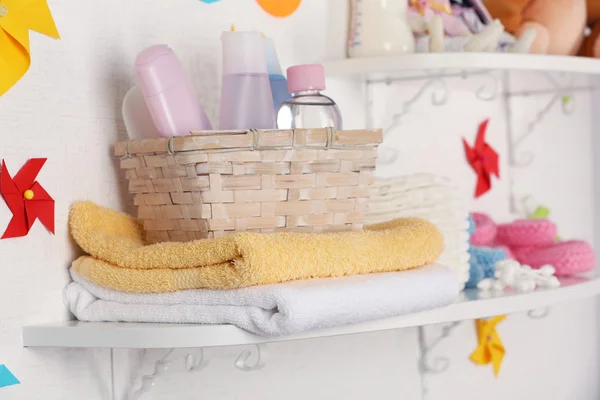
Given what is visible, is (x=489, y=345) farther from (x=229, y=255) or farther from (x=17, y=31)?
(x=17, y=31)

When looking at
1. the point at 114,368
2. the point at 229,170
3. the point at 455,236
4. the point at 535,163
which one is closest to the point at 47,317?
the point at 114,368

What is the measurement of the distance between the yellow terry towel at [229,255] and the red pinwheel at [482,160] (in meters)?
0.53

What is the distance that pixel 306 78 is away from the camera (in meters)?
0.87

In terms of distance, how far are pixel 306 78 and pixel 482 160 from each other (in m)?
0.64

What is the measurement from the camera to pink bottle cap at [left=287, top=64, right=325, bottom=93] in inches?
34.1

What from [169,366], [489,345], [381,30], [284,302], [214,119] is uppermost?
[381,30]

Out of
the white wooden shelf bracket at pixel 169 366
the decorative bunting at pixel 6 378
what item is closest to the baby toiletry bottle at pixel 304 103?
the white wooden shelf bracket at pixel 169 366

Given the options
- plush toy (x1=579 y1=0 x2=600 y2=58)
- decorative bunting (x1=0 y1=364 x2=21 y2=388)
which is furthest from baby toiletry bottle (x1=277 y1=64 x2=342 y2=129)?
plush toy (x1=579 y1=0 x2=600 y2=58)

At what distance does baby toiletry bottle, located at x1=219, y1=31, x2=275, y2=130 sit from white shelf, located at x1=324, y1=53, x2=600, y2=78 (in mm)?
280

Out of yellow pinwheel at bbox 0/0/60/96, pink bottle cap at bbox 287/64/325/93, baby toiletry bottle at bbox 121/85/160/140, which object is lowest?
baby toiletry bottle at bbox 121/85/160/140

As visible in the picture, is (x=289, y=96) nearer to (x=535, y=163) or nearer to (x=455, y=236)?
(x=455, y=236)

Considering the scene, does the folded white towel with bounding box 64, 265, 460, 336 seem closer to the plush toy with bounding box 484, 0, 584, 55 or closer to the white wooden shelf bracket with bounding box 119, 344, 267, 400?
the white wooden shelf bracket with bounding box 119, 344, 267, 400

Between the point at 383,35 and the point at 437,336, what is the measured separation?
482 millimetres

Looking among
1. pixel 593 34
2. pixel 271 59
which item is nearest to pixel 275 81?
pixel 271 59
